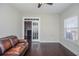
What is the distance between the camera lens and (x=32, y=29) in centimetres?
927

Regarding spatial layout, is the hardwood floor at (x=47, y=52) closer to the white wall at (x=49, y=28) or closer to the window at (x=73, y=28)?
the window at (x=73, y=28)

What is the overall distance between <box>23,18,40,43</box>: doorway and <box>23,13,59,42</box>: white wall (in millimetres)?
326

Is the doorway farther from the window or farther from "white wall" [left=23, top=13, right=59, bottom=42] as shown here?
the window

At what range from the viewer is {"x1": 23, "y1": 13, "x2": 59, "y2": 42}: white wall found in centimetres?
915

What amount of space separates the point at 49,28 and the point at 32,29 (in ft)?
4.44

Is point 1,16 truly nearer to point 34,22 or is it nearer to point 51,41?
point 34,22

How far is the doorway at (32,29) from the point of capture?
30.2 feet

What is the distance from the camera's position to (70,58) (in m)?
1.24

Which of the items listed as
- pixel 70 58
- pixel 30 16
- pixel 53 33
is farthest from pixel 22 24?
pixel 70 58

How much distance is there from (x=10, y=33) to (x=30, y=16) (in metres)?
3.22

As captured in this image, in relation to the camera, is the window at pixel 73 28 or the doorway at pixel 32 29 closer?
the window at pixel 73 28

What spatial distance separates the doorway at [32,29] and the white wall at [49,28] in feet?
1.07

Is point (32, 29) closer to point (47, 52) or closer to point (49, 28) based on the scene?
point (49, 28)

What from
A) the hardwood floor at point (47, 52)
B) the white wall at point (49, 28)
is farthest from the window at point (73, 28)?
the white wall at point (49, 28)
